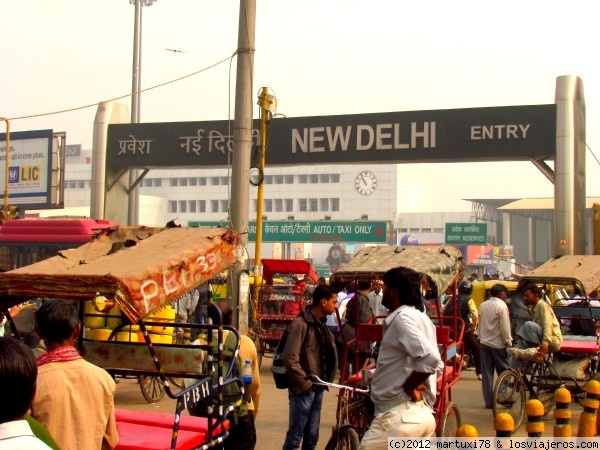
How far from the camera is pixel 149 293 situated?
4.98 metres

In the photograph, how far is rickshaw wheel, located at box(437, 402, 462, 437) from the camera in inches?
289

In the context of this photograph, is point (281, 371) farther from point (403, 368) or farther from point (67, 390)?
point (67, 390)

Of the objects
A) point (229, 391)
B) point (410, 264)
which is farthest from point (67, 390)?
point (410, 264)

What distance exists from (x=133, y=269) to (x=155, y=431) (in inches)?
47.3

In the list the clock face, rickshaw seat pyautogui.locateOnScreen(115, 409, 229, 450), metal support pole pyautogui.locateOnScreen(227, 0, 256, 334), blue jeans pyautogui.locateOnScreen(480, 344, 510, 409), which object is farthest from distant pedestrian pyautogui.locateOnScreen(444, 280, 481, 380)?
the clock face

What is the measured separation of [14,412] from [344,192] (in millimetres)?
93117

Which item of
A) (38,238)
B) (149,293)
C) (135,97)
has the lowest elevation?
(149,293)

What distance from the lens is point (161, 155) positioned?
22.3 metres

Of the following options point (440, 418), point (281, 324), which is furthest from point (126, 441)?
point (281, 324)

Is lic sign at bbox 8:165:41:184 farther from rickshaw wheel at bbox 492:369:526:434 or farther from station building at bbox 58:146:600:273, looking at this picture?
station building at bbox 58:146:600:273

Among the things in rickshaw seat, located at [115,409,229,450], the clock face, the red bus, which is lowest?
rickshaw seat, located at [115,409,229,450]

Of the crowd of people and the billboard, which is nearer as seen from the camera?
the crowd of people

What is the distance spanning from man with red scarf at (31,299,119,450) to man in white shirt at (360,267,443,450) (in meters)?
1.96

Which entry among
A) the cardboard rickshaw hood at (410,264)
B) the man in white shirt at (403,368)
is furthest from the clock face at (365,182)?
the man in white shirt at (403,368)
